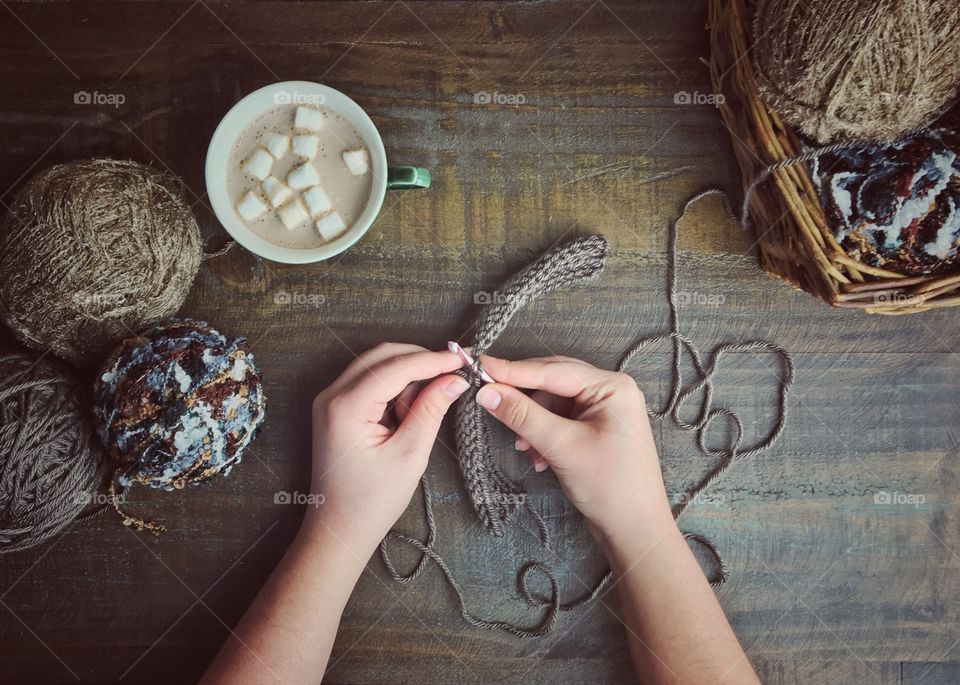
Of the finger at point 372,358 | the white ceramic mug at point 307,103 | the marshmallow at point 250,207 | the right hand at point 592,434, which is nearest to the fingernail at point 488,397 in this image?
the right hand at point 592,434

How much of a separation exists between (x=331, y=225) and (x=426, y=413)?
26 cm

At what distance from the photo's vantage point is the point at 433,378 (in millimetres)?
938

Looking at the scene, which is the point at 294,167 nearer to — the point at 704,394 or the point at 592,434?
the point at 592,434

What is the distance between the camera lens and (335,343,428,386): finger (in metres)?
0.89

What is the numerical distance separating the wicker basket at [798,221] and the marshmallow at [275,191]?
0.56 meters

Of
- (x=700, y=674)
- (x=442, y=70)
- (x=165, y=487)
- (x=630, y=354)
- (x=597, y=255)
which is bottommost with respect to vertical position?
(x=700, y=674)

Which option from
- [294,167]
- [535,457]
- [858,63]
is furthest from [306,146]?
[858,63]

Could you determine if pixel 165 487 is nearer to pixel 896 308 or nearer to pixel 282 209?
pixel 282 209

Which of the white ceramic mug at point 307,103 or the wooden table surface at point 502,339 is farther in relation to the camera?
the wooden table surface at point 502,339

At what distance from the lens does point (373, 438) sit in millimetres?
874

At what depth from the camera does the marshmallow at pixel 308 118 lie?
84cm

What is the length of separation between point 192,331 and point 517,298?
0.41 metres

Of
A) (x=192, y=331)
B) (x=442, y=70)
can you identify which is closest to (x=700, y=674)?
(x=192, y=331)

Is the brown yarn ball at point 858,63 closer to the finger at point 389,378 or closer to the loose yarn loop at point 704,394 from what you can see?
the loose yarn loop at point 704,394
